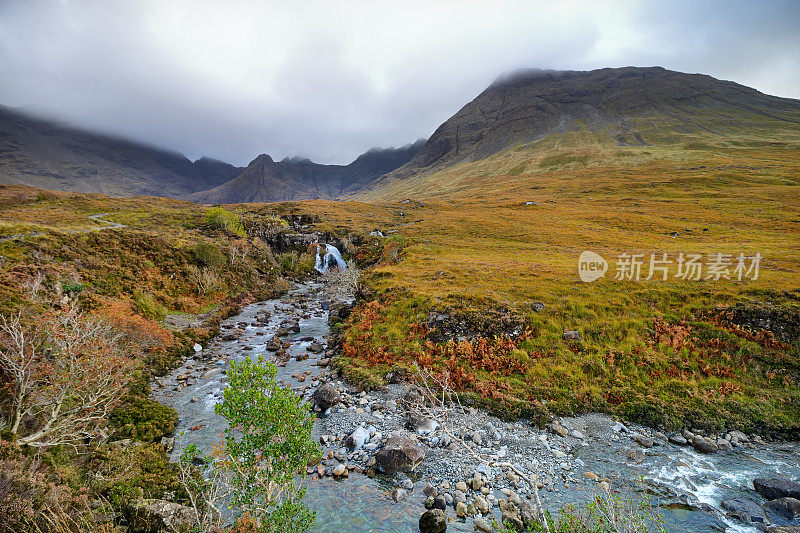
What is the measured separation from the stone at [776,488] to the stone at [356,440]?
57.6ft

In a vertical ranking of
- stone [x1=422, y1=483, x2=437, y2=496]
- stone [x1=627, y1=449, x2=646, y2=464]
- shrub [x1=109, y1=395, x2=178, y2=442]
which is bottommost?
shrub [x1=109, y1=395, x2=178, y2=442]

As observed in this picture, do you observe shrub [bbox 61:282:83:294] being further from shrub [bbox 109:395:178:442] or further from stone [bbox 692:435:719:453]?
stone [bbox 692:435:719:453]

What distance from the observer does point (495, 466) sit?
13789 mm

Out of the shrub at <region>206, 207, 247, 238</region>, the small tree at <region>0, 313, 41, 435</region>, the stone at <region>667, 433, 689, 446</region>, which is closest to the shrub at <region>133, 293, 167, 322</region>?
the small tree at <region>0, 313, 41, 435</region>

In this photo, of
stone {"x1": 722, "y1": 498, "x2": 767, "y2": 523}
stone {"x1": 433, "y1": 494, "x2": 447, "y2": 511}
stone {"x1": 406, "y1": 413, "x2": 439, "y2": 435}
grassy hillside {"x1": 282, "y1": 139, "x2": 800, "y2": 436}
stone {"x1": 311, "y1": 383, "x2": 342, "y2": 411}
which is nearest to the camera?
stone {"x1": 722, "y1": 498, "x2": 767, "y2": 523}

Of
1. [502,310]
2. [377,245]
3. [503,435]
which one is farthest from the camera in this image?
[377,245]

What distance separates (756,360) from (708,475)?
10992mm

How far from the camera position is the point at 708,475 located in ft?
47.8

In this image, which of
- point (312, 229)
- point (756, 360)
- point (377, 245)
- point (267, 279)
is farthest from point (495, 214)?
point (756, 360)

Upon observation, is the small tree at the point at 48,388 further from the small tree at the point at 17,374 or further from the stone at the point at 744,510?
the stone at the point at 744,510

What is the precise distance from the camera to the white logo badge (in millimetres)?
32819

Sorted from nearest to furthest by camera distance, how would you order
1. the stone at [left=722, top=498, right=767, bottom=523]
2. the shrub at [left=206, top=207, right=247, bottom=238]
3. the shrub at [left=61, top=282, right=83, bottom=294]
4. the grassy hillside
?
the stone at [left=722, top=498, right=767, bottom=523] < the grassy hillside < the shrub at [left=61, top=282, right=83, bottom=294] < the shrub at [left=206, top=207, right=247, bottom=238]

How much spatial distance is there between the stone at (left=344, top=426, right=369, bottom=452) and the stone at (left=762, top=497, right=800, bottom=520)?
1725cm

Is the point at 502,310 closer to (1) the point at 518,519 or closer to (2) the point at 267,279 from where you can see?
(1) the point at 518,519
